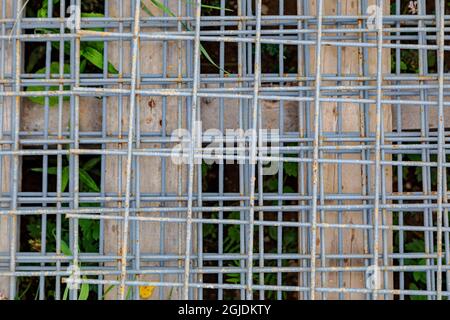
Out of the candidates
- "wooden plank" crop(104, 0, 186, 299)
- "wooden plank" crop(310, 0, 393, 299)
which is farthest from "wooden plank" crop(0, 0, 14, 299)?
"wooden plank" crop(310, 0, 393, 299)

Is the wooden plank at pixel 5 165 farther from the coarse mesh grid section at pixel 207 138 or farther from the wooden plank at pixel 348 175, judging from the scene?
the wooden plank at pixel 348 175

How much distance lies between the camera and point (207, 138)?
5.69ft

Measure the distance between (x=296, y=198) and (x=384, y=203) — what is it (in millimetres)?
272

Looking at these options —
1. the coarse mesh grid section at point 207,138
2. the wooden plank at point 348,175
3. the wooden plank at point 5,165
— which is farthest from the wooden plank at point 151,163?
the wooden plank at point 348,175

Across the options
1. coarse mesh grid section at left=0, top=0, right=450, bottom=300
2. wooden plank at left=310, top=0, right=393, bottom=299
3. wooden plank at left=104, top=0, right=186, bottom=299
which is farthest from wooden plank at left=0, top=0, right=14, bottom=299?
wooden plank at left=310, top=0, right=393, bottom=299

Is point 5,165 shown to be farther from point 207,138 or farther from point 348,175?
point 348,175

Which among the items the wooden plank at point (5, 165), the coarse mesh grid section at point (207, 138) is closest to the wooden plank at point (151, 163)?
the coarse mesh grid section at point (207, 138)

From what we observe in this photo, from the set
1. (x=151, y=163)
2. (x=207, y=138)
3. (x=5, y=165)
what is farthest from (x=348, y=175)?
(x=5, y=165)

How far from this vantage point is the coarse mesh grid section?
1.68m

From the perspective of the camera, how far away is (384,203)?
5.53 feet

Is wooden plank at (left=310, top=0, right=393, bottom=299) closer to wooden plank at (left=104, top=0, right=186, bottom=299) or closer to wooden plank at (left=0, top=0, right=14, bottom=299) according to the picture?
wooden plank at (left=104, top=0, right=186, bottom=299)

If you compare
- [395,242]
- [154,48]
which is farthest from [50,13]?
[395,242]

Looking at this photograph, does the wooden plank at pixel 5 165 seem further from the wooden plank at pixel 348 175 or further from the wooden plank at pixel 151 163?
the wooden plank at pixel 348 175

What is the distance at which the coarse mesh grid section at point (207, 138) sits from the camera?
168cm
